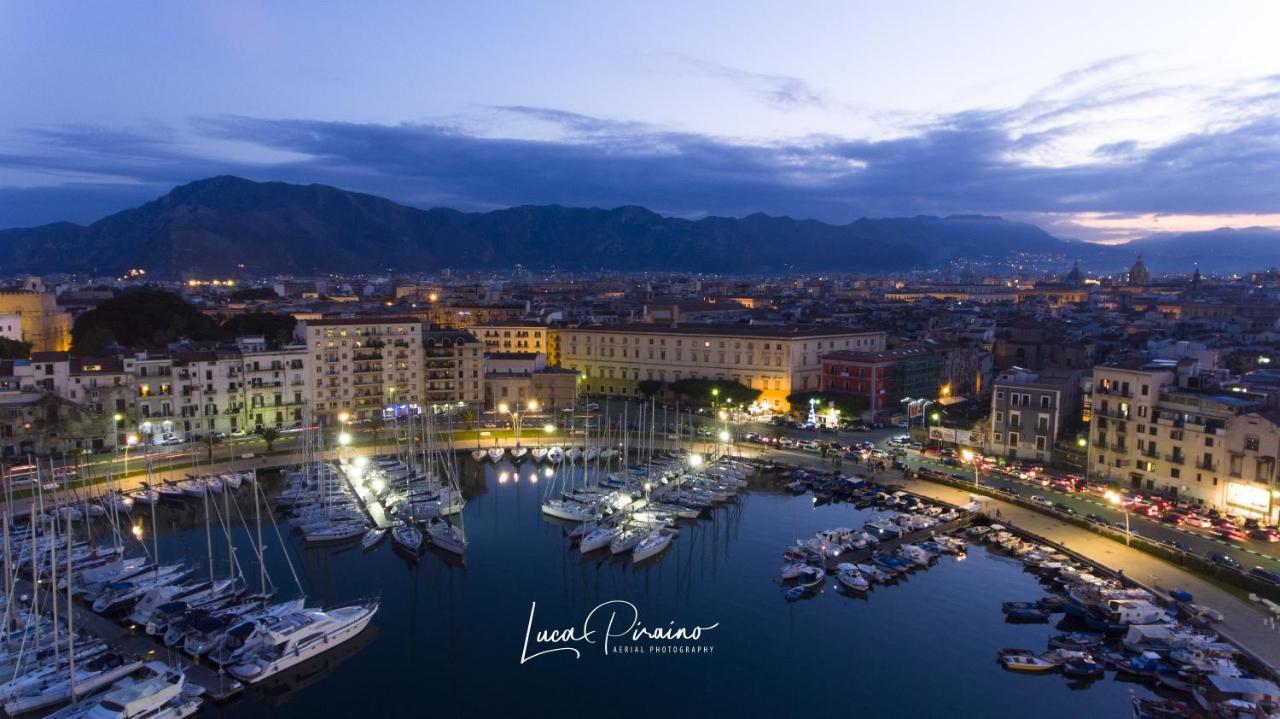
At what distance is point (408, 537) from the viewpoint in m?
27.8

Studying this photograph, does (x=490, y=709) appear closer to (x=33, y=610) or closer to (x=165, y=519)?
(x=33, y=610)

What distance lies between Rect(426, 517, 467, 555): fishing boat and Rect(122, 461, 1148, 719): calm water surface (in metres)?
0.51

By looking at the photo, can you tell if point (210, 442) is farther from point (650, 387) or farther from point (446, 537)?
point (650, 387)

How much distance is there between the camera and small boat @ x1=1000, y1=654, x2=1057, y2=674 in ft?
65.4

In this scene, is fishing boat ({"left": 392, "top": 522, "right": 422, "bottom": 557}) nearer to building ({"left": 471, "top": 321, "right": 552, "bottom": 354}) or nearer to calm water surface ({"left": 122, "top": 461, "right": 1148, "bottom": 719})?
calm water surface ({"left": 122, "top": 461, "right": 1148, "bottom": 719})

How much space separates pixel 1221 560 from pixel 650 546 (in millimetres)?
A: 15661

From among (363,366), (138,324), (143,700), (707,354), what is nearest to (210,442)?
(363,366)

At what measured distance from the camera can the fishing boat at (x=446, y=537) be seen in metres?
27.2

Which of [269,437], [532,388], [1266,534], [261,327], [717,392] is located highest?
[261,327]

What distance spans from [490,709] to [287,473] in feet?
69.7

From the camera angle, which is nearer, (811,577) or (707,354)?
(811,577)

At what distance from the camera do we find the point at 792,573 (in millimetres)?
25062

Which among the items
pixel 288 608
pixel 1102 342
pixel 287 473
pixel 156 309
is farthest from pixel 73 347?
pixel 1102 342

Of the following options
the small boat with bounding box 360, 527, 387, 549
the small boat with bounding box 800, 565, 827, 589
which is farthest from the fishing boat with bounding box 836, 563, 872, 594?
the small boat with bounding box 360, 527, 387, 549
